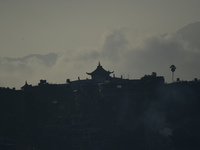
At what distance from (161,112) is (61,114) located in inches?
888

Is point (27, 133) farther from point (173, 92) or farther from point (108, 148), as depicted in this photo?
point (173, 92)

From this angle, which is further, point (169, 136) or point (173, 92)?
point (173, 92)

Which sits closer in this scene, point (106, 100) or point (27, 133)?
point (27, 133)

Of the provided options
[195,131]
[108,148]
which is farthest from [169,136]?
[108,148]

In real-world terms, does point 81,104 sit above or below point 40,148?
above

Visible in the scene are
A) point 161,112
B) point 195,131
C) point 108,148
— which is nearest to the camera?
point 108,148

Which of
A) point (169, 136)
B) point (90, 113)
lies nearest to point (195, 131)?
point (169, 136)

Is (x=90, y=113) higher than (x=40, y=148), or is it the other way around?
(x=90, y=113)

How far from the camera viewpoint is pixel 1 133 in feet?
330

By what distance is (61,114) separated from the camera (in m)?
108

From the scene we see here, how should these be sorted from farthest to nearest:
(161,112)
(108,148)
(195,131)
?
1. (161,112)
2. (195,131)
3. (108,148)

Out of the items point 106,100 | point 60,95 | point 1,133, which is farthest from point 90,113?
point 1,133

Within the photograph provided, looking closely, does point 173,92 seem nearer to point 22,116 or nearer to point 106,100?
point 106,100

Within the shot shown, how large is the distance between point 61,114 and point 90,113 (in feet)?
20.6
